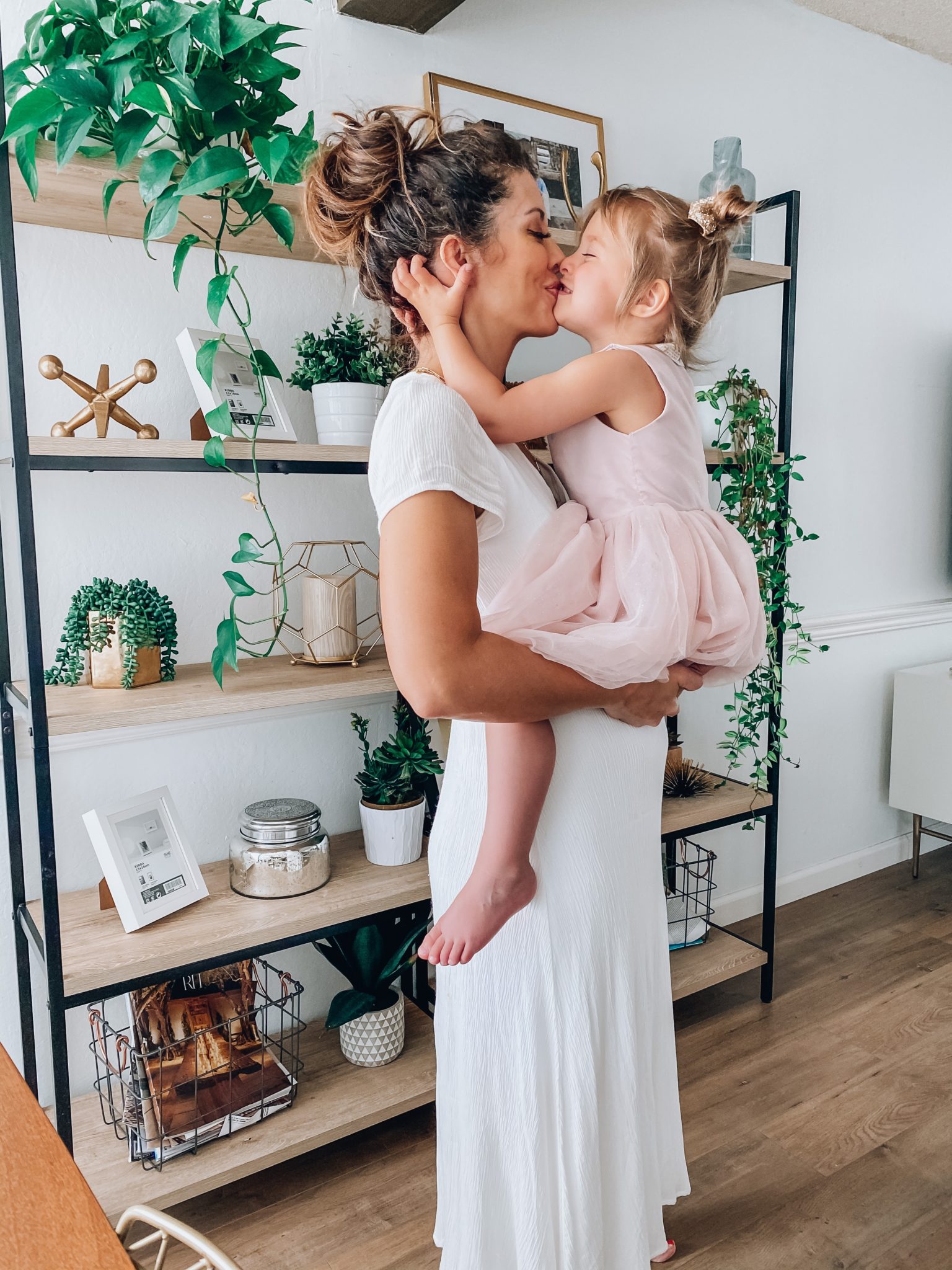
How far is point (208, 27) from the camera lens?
3.95ft

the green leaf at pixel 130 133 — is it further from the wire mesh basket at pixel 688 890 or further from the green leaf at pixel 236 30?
the wire mesh basket at pixel 688 890

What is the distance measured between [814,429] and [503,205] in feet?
6.56

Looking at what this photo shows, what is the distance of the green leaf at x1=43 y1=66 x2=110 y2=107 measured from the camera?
1.19 meters

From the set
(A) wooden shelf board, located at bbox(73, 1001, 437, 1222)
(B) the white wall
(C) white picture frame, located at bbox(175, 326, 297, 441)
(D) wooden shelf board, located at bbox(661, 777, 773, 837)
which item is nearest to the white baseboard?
(B) the white wall

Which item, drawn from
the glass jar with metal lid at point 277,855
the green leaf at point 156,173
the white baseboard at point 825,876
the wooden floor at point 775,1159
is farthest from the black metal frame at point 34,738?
the white baseboard at point 825,876

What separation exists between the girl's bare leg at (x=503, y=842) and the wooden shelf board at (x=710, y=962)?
51.6 inches

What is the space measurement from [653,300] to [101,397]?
886mm

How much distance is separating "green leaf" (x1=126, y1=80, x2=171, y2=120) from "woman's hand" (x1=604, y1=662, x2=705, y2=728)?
97cm

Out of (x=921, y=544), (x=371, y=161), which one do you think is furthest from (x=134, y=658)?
(x=921, y=544)

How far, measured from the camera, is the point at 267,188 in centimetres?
143

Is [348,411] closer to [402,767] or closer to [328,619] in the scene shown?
[328,619]

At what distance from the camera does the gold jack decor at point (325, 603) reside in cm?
176

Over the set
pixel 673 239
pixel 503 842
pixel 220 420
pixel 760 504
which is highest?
pixel 673 239

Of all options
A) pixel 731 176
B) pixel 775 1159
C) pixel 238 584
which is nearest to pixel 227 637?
pixel 238 584
